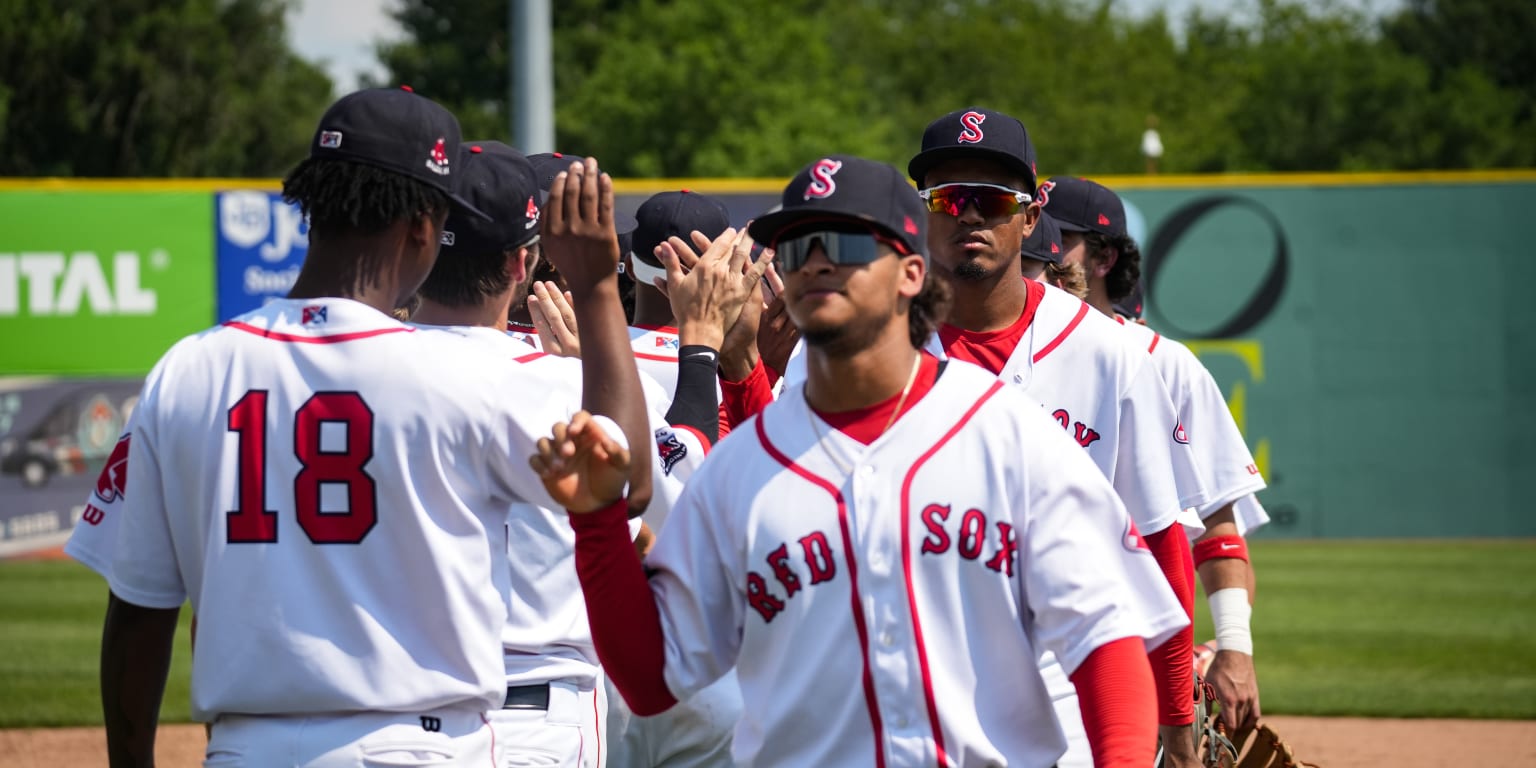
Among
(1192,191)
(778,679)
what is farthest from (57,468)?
(778,679)

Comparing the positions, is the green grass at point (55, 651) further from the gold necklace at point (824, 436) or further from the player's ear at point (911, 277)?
the player's ear at point (911, 277)

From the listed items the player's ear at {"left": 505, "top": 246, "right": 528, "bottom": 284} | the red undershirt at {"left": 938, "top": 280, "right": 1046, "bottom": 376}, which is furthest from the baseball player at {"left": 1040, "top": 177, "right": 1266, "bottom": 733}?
the player's ear at {"left": 505, "top": 246, "right": 528, "bottom": 284}

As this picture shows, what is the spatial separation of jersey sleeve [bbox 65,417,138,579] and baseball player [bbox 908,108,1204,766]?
2023mm

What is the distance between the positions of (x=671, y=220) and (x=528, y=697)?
1.64 m

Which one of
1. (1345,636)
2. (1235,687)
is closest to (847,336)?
(1235,687)

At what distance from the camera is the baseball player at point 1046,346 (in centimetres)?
399

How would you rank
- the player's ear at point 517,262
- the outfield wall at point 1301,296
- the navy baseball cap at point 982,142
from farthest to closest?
the outfield wall at point 1301,296, the navy baseball cap at point 982,142, the player's ear at point 517,262

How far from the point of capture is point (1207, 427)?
436 cm

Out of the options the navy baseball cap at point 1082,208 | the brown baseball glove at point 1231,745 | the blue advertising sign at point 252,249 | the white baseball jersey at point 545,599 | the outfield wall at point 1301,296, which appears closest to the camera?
the white baseball jersey at point 545,599

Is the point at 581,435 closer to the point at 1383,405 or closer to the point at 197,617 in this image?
the point at 197,617

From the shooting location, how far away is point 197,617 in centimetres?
274

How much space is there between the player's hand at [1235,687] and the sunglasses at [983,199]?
4.56 feet

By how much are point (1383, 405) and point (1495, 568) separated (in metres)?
2.73

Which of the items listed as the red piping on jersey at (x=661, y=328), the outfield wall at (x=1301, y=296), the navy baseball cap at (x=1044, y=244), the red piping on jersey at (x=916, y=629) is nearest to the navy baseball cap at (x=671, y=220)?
the red piping on jersey at (x=661, y=328)
